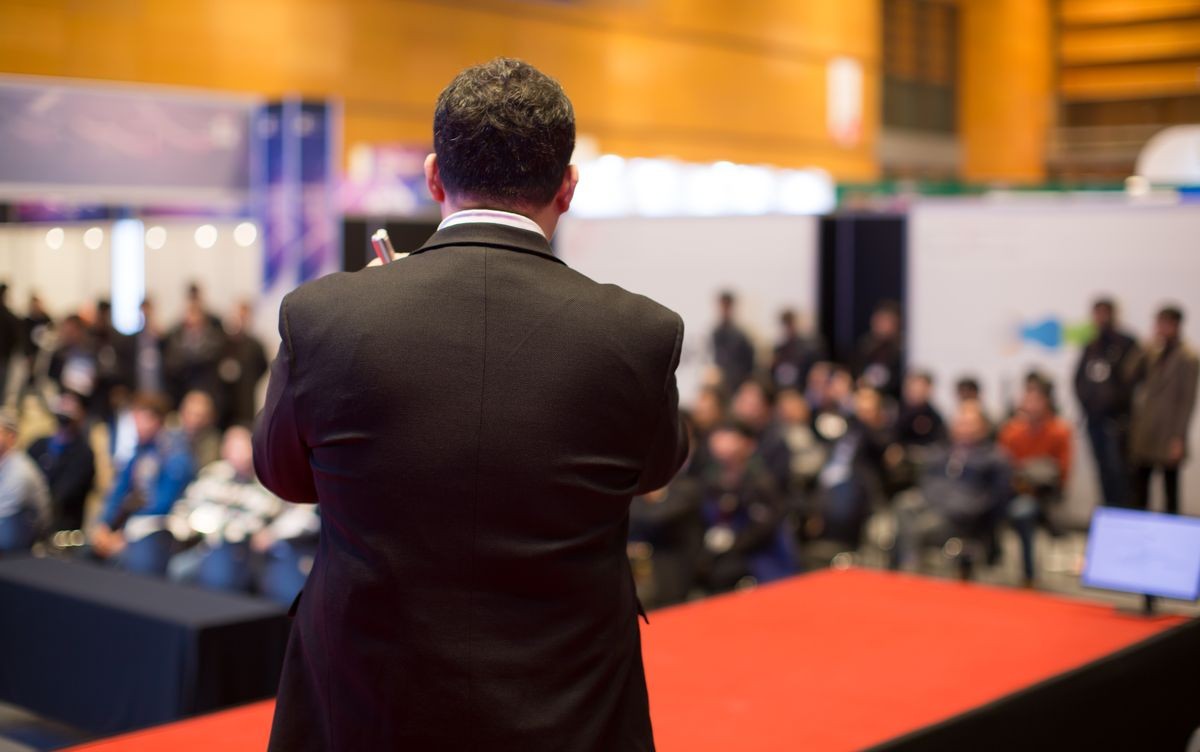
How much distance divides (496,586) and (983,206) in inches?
421

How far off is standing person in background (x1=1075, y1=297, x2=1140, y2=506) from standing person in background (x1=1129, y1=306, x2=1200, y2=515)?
1.37ft

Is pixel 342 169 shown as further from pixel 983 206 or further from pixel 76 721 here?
pixel 76 721

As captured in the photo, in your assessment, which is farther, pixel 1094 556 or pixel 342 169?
pixel 342 169

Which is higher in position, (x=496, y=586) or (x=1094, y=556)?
(x=496, y=586)

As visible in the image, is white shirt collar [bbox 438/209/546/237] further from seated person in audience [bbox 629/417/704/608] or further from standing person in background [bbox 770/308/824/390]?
standing person in background [bbox 770/308/824/390]

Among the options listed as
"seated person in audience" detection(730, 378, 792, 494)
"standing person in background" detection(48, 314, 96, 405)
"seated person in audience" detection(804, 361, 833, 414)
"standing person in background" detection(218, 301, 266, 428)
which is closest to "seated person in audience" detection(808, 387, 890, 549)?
"seated person in audience" detection(730, 378, 792, 494)

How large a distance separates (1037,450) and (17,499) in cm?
655

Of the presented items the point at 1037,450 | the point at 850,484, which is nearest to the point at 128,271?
the point at 850,484

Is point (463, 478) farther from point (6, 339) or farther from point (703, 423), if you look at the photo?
point (6, 339)

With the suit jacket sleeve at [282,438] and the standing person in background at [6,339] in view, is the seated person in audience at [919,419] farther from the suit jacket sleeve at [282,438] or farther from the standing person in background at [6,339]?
the suit jacket sleeve at [282,438]

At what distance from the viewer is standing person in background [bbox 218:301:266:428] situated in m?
12.0

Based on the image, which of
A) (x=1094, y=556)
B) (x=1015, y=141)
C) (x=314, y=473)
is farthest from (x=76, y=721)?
(x=1015, y=141)

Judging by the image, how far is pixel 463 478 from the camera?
5.10ft

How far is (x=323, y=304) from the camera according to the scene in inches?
62.6
